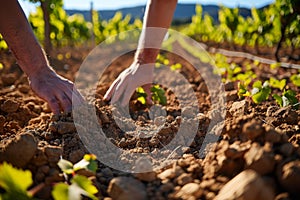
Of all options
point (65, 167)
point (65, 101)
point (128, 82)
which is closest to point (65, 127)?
point (65, 101)

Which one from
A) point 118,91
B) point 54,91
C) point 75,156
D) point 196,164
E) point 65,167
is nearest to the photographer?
point 65,167

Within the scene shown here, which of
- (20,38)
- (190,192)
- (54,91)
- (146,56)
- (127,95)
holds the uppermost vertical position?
(20,38)

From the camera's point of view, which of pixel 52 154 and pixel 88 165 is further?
pixel 52 154

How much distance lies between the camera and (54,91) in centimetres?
171

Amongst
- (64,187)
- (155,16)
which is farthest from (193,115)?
(64,187)

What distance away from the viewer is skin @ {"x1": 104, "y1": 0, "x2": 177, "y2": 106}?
2131mm

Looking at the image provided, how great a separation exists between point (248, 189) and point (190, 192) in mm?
182

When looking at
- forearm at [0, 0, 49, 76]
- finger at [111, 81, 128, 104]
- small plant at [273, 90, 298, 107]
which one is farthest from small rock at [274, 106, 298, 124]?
forearm at [0, 0, 49, 76]

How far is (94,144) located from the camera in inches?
61.1

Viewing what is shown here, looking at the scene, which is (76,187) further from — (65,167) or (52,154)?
(52,154)

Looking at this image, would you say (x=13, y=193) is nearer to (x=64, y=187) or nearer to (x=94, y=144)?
(x=64, y=187)

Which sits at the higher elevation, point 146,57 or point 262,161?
point 146,57

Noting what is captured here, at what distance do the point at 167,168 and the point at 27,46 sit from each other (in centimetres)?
98

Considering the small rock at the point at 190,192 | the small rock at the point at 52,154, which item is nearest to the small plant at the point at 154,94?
the small rock at the point at 52,154
